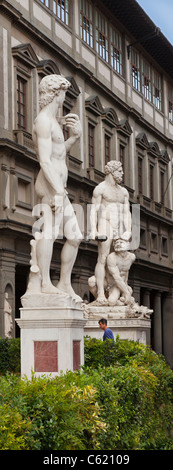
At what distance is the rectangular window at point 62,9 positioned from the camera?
33312mm

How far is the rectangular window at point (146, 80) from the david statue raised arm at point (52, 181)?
33.9 metres

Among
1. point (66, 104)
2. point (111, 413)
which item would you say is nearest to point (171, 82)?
point (66, 104)

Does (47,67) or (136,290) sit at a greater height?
(47,67)

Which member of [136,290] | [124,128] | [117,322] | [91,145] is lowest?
[117,322]

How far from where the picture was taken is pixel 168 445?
10.7 meters

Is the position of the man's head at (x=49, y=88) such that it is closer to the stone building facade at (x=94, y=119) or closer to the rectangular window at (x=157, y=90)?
the stone building facade at (x=94, y=119)

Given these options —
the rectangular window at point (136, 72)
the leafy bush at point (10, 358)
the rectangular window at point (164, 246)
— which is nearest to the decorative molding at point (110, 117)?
the rectangular window at point (136, 72)

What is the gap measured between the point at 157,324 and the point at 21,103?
18671 mm

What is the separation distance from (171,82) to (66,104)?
1925cm

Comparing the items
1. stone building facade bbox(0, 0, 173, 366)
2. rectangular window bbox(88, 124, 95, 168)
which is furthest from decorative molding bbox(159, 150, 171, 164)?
rectangular window bbox(88, 124, 95, 168)

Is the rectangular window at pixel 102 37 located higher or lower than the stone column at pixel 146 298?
higher

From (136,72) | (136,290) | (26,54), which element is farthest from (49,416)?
(136,72)

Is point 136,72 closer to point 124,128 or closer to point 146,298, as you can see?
point 124,128

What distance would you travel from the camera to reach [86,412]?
7.77 meters
